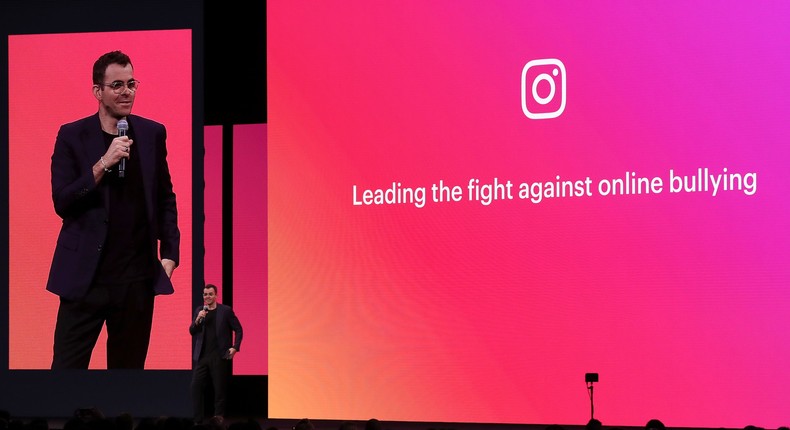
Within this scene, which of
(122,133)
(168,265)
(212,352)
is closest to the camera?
(122,133)

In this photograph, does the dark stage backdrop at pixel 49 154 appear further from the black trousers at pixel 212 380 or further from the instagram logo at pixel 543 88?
the instagram logo at pixel 543 88

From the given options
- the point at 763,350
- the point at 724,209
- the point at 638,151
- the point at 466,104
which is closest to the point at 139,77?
the point at 466,104

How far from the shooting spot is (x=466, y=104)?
843 centimetres

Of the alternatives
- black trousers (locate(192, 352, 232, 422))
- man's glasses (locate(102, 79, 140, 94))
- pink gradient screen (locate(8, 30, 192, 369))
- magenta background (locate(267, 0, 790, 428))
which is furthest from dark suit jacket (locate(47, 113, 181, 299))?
magenta background (locate(267, 0, 790, 428))

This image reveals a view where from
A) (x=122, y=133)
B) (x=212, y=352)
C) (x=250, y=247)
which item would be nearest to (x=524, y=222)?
(x=250, y=247)

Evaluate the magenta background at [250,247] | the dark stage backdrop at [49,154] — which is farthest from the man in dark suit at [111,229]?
the magenta background at [250,247]

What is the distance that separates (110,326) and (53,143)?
5.32ft

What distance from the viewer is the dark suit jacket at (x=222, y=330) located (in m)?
8.50

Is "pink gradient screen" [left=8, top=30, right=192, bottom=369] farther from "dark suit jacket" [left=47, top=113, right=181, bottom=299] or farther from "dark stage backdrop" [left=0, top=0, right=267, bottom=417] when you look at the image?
"dark suit jacket" [left=47, top=113, right=181, bottom=299]

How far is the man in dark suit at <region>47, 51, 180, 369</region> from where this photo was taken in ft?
26.9

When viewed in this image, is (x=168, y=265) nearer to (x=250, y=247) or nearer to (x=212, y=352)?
(x=212, y=352)

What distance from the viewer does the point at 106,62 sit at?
862cm

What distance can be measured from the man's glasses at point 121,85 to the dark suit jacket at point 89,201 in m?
0.25

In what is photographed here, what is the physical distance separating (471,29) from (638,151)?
1667 millimetres
